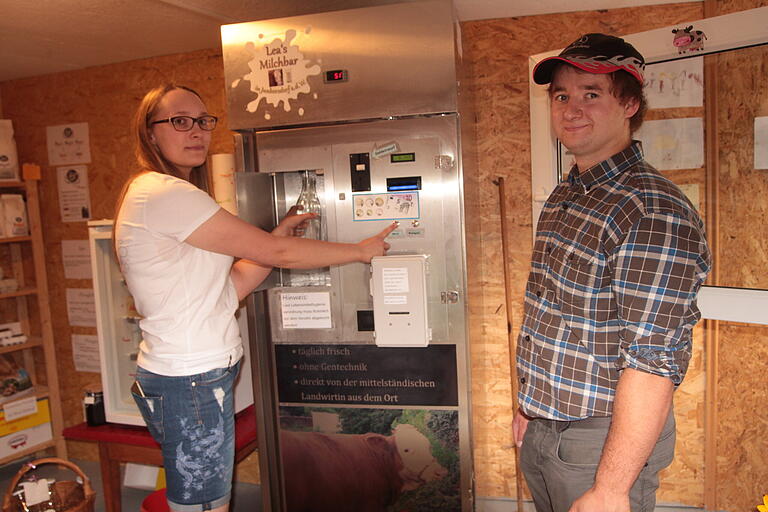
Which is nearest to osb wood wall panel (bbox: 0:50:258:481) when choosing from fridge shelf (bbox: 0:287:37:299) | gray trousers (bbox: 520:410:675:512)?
fridge shelf (bbox: 0:287:37:299)

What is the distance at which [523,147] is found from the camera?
8.75ft

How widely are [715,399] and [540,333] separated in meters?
1.63

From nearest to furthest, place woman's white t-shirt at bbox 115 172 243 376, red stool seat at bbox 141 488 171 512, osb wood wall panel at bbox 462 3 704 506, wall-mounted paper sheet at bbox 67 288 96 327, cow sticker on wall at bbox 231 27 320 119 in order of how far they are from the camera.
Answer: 1. woman's white t-shirt at bbox 115 172 243 376
2. cow sticker on wall at bbox 231 27 320 119
3. red stool seat at bbox 141 488 171 512
4. osb wood wall panel at bbox 462 3 704 506
5. wall-mounted paper sheet at bbox 67 288 96 327

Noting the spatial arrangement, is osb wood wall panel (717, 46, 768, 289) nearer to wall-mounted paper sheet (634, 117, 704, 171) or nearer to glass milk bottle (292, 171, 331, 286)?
wall-mounted paper sheet (634, 117, 704, 171)

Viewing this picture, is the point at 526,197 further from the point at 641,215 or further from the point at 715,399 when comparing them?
the point at 641,215

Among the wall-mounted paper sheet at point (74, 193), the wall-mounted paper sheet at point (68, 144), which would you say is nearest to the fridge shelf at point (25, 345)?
the wall-mounted paper sheet at point (74, 193)

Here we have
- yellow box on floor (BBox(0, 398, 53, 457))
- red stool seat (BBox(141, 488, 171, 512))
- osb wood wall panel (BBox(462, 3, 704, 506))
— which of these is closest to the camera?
red stool seat (BBox(141, 488, 171, 512))

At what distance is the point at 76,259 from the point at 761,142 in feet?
11.7

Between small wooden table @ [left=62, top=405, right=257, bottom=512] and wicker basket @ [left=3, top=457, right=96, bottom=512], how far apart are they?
136 millimetres

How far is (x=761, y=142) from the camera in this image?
1.83 m

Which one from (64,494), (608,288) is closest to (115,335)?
(64,494)

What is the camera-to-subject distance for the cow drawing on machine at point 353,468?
2186 mm

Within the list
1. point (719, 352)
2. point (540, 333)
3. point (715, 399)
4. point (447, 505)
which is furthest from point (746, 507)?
point (540, 333)

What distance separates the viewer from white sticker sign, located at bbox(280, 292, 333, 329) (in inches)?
85.5
